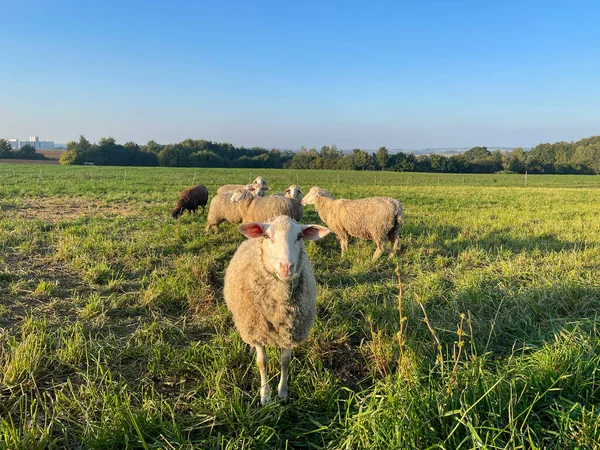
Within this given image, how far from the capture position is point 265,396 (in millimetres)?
2869

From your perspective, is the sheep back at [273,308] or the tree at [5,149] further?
the tree at [5,149]

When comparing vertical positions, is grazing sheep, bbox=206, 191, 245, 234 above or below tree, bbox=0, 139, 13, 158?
below

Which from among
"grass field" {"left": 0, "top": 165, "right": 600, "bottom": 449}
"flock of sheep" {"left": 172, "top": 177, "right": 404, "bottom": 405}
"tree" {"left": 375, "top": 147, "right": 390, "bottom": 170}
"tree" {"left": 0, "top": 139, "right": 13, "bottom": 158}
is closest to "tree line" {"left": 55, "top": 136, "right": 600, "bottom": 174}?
"tree" {"left": 375, "top": 147, "right": 390, "bottom": 170}

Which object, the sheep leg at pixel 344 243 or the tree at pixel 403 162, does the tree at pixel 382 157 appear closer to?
the tree at pixel 403 162

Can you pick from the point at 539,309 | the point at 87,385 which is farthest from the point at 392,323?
the point at 87,385

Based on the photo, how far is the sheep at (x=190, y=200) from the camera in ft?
36.1

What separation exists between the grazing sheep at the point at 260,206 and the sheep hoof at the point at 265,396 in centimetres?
554

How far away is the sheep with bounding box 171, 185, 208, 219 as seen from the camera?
11.0 metres

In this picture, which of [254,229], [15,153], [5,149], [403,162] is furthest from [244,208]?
[5,149]

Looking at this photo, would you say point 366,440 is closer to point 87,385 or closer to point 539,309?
point 87,385

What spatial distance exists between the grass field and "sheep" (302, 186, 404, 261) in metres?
0.60

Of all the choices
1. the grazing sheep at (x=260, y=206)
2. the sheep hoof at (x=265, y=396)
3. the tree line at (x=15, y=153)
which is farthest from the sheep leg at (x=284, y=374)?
the tree line at (x=15, y=153)

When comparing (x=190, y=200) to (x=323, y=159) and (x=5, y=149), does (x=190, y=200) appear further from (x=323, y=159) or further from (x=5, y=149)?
(x=5, y=149)

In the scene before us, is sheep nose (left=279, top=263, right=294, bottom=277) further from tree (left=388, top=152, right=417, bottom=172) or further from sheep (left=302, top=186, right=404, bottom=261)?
tree (left=388, top=152, right=417, bottom=172)
